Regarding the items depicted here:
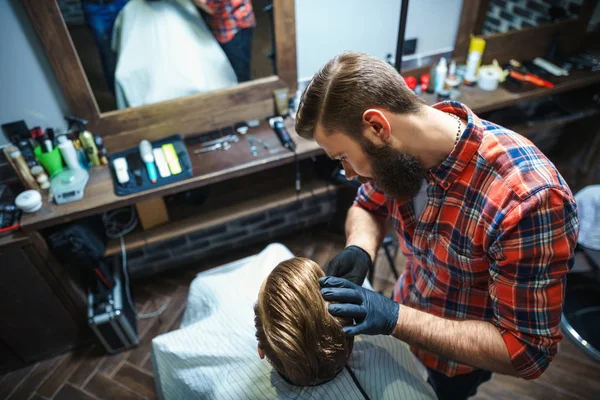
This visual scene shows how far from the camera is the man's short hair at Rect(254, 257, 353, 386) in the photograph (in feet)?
3.53

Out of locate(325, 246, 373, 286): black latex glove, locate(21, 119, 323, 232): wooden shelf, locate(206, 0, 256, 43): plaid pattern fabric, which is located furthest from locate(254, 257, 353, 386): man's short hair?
locate(206, 0, 256, 43): plaid pattern fabric

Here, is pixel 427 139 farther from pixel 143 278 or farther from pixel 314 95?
pixel 143 278

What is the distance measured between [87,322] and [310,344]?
1.77 meters

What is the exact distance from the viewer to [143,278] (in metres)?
2.78

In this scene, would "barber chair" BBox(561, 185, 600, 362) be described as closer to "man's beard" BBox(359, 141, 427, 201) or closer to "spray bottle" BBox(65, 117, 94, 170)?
"man's beard" BBox(359, 141, 427, 201)

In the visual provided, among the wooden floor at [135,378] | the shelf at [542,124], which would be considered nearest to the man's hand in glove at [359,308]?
the wooden floor at [135,378]

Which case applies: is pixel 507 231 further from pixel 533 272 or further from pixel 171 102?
pixel 171 102

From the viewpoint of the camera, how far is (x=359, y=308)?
1055 millimetres

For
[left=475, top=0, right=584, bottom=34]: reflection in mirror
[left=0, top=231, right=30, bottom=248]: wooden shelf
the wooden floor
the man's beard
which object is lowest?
the wooden floor

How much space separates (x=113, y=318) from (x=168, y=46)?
1.42 m

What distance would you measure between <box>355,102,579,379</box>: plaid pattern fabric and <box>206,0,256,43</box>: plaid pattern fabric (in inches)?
51.4

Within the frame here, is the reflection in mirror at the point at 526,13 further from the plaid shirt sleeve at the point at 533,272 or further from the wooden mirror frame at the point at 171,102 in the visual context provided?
the plaid shirt sleeve at the point at 533,272

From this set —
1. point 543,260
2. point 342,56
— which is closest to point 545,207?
point 543,260

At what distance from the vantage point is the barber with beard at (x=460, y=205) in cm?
96
